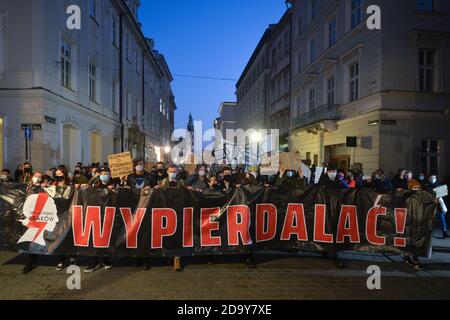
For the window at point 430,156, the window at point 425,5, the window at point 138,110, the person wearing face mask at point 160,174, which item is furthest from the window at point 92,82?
the window at point 430,156

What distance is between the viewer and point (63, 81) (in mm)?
15430

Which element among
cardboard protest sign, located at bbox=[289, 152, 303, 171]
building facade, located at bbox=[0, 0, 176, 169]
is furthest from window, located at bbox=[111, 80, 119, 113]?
cardboard protest sign, located at bbox=[289, 152, 303, 171]

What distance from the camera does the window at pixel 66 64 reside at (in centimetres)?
1540

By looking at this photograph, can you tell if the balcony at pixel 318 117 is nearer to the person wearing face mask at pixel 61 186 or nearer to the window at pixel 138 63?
the window at pixel 138 63

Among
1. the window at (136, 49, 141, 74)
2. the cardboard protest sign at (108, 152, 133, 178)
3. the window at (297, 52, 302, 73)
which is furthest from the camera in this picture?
the window at (136, 49, 141, 74)

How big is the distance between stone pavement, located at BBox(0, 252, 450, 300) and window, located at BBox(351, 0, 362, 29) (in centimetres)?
1416

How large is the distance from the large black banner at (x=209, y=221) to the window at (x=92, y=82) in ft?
46.3

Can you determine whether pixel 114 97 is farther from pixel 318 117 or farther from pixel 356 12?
pixel 356 12

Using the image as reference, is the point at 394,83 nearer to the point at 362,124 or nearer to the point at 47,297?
the point at 362,124

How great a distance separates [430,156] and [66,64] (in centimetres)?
1690

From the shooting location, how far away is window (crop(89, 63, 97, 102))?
19141 mm

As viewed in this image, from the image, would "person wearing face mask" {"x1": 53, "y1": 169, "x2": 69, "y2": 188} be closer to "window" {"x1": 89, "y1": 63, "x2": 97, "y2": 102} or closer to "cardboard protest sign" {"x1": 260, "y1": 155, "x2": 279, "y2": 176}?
"cardboard protest sign" {"x1": 260, "y1": 155, "x2": 279, "y2": 176}

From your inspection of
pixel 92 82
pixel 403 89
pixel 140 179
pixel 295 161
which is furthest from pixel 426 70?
pixel 92 82
